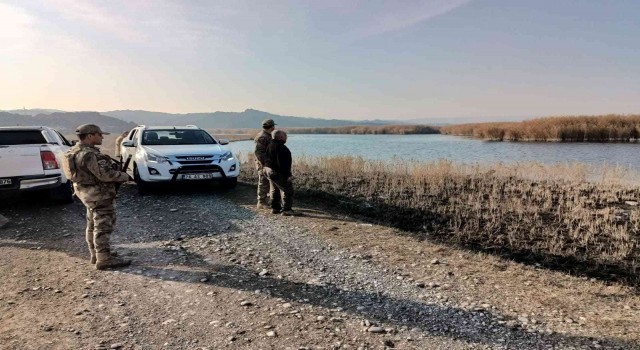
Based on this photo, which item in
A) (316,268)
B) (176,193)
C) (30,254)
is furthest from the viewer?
(176,193)

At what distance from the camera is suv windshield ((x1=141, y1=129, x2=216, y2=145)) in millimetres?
11812

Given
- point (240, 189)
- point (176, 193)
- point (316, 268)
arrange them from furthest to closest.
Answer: point (240, 189) → point (176, 193) → point (316, 268)

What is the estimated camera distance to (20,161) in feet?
28.6

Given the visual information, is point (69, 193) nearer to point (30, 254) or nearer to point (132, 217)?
point (132, 217)

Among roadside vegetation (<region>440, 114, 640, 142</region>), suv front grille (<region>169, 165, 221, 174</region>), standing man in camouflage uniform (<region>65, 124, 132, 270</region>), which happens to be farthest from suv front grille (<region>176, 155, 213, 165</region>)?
roadside vegetation (<region>440, 114, 640, 142</region>)

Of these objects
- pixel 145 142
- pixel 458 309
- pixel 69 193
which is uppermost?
pixel 145 142

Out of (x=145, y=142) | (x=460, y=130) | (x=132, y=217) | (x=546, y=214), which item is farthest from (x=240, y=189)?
(x=460, y=130)

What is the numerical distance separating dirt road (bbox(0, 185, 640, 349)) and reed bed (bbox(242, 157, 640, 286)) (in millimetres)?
1357

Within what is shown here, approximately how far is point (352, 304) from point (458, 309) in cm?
114

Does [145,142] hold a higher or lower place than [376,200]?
higher

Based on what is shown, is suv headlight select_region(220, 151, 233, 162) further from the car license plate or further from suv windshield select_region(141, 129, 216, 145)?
suv windshield select_region(141, 129, 216, 145)

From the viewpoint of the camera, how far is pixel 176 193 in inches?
451

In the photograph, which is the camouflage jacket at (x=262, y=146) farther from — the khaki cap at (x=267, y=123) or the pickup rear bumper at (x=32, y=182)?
the pickup rear bumper at (x=32, y=182)

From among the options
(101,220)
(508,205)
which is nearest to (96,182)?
(101,220)
